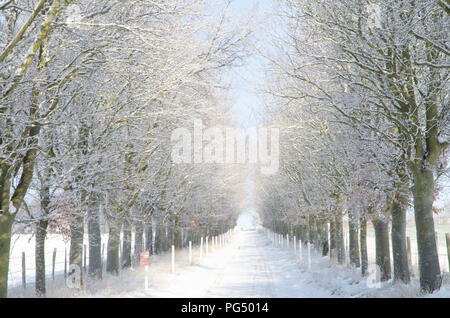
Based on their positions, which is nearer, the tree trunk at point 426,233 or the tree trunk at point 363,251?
the tree trunk at point 426,233

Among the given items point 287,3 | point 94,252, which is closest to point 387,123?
point 287,3

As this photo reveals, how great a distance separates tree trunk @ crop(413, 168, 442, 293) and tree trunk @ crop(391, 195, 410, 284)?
245 cm

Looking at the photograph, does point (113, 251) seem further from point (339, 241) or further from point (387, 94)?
point (387, 94)

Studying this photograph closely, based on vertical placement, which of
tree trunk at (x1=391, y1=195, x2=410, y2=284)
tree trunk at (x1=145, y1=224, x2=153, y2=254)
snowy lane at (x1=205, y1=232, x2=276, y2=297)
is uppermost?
tree trunk at (x1=391, y1=195, x2=410, y2=284)

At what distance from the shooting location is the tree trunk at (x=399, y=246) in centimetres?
1167

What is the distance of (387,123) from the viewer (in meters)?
11.9

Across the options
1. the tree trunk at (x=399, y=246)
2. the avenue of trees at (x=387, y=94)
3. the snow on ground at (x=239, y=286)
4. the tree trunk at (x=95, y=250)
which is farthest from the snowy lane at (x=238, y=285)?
the avenue of trees at (x=387, y=94)

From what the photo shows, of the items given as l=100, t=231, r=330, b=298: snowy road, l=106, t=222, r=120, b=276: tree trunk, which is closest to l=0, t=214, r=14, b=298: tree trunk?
l=100, t=231, r=330, b=298: snowy road

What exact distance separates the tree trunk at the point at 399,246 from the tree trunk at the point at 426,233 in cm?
245

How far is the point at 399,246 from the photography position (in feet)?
39.0

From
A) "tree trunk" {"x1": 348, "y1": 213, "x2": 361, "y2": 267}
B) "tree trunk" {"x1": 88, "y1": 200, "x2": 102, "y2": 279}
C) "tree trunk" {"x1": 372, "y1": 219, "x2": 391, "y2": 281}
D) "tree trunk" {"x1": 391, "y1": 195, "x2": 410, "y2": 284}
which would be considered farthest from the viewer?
"tree trunk" {"x1": 348, "y1": 213, "x2": 361, "y2": 267}

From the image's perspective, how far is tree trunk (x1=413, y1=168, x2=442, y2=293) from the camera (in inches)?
359

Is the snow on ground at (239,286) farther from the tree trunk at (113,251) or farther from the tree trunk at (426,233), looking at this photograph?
the tree trunk at (113,251)

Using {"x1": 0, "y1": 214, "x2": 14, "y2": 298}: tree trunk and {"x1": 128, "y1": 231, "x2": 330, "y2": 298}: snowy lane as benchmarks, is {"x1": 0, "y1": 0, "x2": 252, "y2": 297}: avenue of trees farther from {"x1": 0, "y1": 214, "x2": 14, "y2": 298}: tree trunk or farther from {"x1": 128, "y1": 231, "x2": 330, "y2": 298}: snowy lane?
{"x1": 128, "y1": 231, "x2": 330, "y2": 298}: snowy lane
